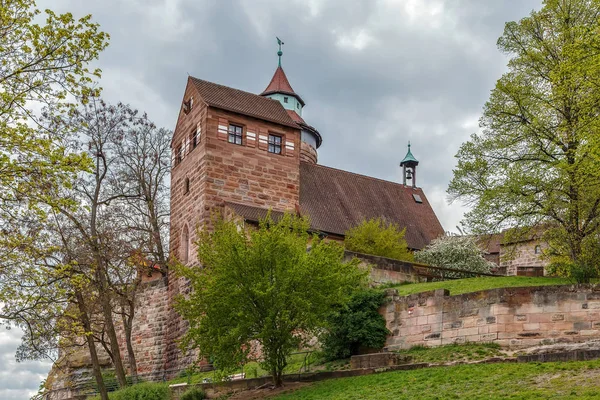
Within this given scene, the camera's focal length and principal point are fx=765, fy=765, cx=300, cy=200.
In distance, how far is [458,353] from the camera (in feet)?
70.5

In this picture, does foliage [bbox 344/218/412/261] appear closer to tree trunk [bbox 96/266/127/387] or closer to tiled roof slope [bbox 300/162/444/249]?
tiled roof slope [bbox 300/162/444/249]

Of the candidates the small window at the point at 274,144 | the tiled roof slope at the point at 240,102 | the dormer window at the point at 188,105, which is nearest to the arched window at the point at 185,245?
the small window at the point at 274,144

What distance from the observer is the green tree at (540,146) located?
26719mm

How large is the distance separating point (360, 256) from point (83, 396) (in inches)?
516

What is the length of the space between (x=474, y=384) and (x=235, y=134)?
21765 millimetres

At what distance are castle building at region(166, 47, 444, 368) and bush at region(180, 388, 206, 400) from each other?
10678 mm

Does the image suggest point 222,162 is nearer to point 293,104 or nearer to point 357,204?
point 357,204

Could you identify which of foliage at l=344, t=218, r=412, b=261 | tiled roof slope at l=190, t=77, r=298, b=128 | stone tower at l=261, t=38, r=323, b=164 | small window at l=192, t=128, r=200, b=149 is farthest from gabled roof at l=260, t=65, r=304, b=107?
foliage at l=344, t=218, r=412, b=261

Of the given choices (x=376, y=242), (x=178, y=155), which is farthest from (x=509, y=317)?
(x=178, y=155)

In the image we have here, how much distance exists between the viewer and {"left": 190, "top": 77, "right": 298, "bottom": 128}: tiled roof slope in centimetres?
3666

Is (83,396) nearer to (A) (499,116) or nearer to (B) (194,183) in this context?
(B) (194,183)

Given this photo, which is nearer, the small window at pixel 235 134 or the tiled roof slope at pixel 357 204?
the small window at pixel 235 134

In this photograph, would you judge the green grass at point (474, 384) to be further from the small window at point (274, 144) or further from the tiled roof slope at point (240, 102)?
the tiled roof slope at point (240, 102)

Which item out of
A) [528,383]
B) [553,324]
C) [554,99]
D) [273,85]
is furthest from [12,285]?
[273,85]
